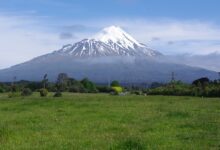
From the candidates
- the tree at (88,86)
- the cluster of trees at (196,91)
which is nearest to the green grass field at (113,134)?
the cluster of trees at (196,91)

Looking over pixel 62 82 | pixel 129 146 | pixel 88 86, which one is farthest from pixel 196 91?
pixel 129 146

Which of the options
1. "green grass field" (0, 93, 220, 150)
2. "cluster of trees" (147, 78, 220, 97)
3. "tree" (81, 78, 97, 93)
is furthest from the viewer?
"tree" (81, 78, 97, 93)

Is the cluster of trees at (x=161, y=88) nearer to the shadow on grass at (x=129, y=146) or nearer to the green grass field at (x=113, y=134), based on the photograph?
the green grass field at (x=113, y=134)

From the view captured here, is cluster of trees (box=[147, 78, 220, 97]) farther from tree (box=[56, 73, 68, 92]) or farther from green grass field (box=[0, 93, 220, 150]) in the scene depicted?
green grass field (box=[0, 93, 220, 150])

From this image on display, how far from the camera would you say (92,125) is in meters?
19.0

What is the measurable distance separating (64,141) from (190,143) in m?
3.40

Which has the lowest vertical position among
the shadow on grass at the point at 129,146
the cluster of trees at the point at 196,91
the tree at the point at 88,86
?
the shadow on grass at the point at 129,146

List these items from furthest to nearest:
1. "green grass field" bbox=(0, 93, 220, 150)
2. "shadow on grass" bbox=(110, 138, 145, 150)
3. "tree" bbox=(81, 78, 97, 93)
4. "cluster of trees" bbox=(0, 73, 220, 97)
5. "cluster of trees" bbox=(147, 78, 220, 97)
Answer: "tree" bbox=(81, 78, 97, 93) < "cluster of trees" bbox=(0, 73, 220, 97) < "cluster of trees" bbox=(147, 78, 220, 97) < "green grass field" bbox=(0, 93, 220, 150) < "shadow on grass" bbox=(110, 138, 145, 150)

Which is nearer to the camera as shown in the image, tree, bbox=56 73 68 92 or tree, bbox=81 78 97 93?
tree, bbox=81 78 97 93

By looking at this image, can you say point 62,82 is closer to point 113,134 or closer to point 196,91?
point 196,91

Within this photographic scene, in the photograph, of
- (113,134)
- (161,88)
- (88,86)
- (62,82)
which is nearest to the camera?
(113,134)

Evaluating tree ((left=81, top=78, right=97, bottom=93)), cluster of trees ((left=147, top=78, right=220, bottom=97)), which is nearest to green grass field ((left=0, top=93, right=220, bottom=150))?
cluster of trees ((left=147, top=78, right=220, bottom=97))

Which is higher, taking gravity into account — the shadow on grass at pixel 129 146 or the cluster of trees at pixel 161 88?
the cluster of trees at pixel 161 88

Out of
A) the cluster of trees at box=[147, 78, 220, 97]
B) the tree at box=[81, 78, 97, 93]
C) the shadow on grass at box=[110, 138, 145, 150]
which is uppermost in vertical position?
the tree at box=[81, 78, 97, 93]
